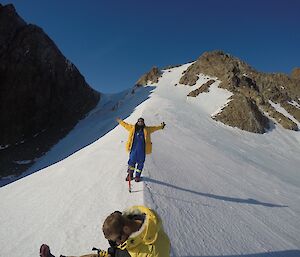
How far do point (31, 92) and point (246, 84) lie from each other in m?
24.0

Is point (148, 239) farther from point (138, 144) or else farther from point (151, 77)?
point (151, 77)

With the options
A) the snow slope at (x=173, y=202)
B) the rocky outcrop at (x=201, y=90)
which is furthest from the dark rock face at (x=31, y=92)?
the snow slope at (x=173, y=202)

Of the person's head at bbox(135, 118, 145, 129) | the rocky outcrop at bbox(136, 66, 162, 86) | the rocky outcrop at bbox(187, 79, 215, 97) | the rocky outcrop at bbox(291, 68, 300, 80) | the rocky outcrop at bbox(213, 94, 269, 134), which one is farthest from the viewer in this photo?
the rocky outcrop at bbox(291, 68, 300, 80)

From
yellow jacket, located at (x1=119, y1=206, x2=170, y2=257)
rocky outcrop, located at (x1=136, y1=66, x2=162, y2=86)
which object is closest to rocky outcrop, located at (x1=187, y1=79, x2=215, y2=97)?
rocky outcrop, located at (x1=136, y1=66, x2=162, y2=86)

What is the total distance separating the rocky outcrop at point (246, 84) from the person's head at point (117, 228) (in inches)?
1024

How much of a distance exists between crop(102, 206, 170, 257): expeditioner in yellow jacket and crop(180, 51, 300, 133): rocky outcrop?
84.5ft

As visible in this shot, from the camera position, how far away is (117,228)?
370 cm

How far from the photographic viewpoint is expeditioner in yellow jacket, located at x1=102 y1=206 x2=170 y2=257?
3.71 meters

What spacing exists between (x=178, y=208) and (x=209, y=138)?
14.2 metres

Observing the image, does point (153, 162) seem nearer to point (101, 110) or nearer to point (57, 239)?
point (57, 239)

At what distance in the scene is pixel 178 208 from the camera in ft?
28.5

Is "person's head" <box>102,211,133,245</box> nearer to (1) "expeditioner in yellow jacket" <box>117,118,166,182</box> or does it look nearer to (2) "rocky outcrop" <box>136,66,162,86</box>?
(1) "expeditioner in yellow jacket" <box>117,118,166,182</box>

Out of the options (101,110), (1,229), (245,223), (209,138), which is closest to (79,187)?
(1,229)

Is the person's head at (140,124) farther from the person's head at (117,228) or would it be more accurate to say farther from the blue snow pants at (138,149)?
the person's head at (117,228)
